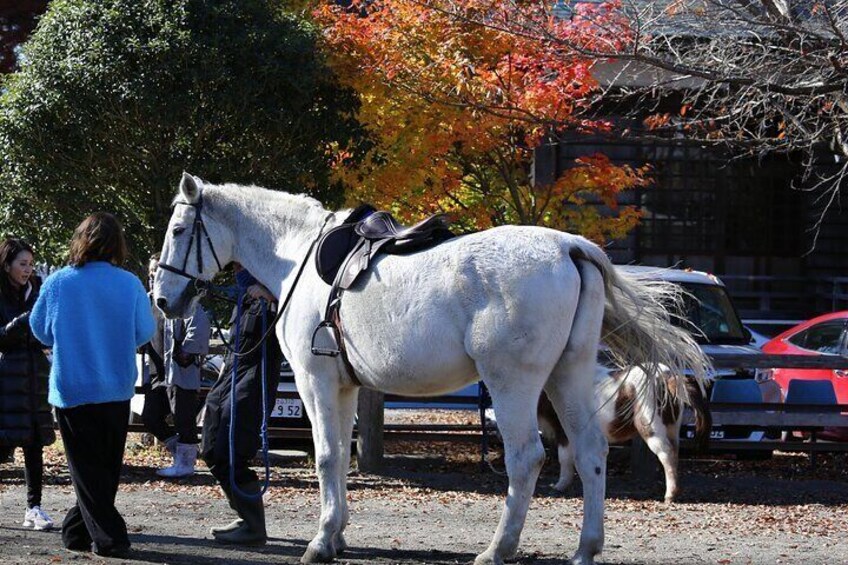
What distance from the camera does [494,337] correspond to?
7145 millimetres

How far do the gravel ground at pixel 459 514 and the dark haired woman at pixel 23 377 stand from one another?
422 millimetres

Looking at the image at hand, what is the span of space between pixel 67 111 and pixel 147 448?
3541mm

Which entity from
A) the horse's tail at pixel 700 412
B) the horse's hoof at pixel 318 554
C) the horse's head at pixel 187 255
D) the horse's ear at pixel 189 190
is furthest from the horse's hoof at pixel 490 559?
the horse's tail at pixel 700 412

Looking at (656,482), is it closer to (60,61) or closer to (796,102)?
(796,102)

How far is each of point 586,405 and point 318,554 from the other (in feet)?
5.66

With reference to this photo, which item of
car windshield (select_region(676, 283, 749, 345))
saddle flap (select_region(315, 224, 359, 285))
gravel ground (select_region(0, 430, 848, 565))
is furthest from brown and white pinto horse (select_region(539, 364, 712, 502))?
saddle flap (select_region(315, 224, 359, 285))

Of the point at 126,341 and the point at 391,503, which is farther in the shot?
the point at 391,503

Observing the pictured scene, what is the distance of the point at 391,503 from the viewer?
1041cm

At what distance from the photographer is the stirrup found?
25.1 ft

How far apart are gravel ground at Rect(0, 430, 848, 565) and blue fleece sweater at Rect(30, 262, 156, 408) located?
0.97 meters

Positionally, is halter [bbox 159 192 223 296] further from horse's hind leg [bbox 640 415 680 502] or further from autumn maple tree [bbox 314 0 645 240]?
horse's hind leg [bbox 640 415 680 502]

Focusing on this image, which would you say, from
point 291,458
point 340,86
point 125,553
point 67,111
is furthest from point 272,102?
point 125,553

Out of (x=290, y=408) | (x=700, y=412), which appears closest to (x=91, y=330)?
(x=290, y=408)

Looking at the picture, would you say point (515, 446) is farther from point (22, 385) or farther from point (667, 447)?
point (667, 447)
